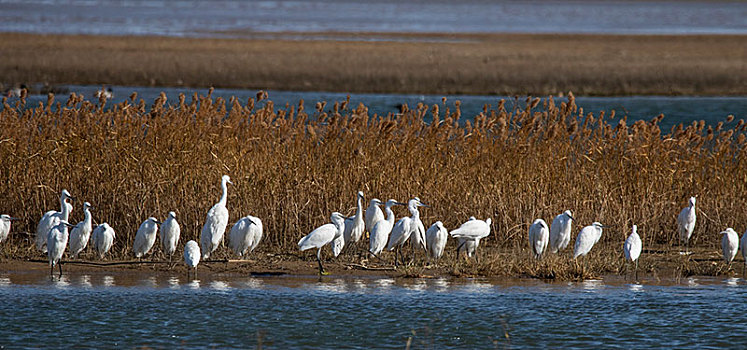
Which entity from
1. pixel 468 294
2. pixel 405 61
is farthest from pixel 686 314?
pixel 405 61

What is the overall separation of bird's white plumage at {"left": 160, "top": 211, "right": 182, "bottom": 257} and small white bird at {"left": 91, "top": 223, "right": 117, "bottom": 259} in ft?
1.89

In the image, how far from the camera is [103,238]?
12617mm

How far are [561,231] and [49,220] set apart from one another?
5.97m

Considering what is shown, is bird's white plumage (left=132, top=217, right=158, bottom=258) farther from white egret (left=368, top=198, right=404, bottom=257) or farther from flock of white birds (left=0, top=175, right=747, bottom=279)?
white egret (left=368, top=198, right=404, bottom=257)

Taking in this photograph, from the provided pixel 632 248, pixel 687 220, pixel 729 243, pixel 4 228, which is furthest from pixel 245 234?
pixel 729 243

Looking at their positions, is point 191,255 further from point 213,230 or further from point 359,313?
point 359,313

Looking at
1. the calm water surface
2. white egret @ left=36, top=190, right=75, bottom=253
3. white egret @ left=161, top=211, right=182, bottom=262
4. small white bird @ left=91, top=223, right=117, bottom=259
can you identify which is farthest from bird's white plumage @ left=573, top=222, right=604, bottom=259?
white egret @ left=36, top=190, right=75, bottom=253

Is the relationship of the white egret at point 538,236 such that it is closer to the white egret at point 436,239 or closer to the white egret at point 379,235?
the white egret at point 436,239

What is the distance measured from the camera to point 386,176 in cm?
1487

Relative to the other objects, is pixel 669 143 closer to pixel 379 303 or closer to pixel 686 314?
pixel 686 314

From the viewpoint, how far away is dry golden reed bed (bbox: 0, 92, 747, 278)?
14.2m

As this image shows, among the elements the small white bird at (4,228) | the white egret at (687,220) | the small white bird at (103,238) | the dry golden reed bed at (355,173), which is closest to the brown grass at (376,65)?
the dry golden reed bed at (355,173)

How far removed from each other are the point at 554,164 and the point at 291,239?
12.5 ft

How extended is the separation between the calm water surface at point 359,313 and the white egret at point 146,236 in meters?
0.33
